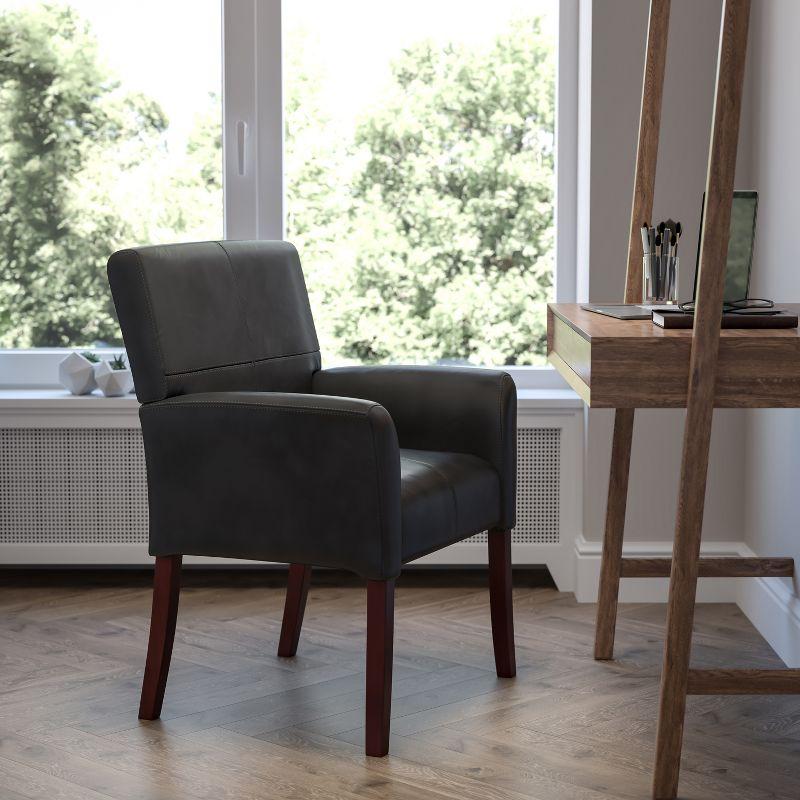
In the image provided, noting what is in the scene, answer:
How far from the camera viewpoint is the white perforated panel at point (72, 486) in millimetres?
3461

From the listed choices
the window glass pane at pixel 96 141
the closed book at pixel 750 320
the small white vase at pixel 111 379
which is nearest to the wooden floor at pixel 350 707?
the small white vase at pixel 111 379

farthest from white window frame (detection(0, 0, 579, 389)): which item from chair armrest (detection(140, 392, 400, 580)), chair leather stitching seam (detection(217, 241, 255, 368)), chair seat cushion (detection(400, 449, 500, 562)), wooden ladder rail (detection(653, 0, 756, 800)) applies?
wooden ladder rail (detection(653, 0, 756, 800))

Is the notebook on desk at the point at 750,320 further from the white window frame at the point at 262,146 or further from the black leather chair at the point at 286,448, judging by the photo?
the white window frame at the point at 262,146

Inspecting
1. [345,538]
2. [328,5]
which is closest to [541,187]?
[328,5]

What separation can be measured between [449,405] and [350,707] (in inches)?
27.4

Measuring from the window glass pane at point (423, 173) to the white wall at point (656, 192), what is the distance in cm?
28

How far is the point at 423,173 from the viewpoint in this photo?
3.64 m

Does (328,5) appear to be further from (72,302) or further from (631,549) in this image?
(631,549)

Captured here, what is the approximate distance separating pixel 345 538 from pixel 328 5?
191cm

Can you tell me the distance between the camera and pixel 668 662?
2.12 m

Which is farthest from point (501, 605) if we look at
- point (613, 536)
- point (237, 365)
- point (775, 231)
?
point (775, 231)

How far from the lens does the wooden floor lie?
2.21 metres

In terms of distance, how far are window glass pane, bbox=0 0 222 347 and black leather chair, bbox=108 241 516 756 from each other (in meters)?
0.88

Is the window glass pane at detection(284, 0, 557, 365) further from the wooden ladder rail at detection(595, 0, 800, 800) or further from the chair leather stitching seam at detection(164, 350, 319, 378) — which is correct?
the wooden ladder rail at detection(595, 0, 800, 800)
